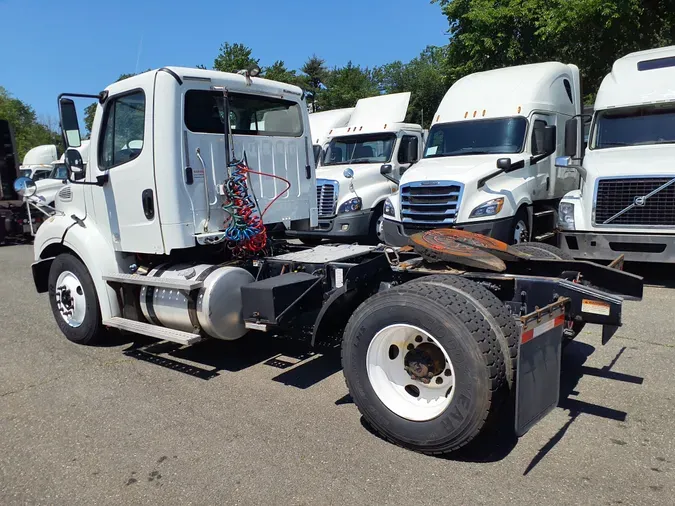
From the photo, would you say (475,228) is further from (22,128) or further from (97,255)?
(22,128)

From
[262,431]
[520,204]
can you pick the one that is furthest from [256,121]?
[520,204]

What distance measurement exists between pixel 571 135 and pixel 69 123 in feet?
24.6

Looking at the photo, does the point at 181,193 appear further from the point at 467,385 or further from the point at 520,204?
the point at 520,204

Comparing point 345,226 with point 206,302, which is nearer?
point 206,302

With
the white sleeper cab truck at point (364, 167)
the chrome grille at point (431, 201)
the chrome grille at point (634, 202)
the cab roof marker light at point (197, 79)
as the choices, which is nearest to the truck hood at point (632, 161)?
the chrome grille at point (634, 202)

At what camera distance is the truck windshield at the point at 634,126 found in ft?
27.1

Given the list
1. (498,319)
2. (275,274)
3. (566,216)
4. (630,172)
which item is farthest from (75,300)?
(630,172)

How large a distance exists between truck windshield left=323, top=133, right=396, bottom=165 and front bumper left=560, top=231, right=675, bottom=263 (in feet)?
16.3

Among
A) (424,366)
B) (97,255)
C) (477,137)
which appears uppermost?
(477,137)

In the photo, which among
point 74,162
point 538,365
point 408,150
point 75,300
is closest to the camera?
point 538,365

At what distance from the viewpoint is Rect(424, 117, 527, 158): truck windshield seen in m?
9.44

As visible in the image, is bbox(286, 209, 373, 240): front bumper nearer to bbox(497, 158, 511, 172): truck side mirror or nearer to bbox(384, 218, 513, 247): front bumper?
bbox(384, 218, 513, 247): front bumper

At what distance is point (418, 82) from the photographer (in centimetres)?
4878

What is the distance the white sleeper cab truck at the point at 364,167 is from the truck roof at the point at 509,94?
2037mm
